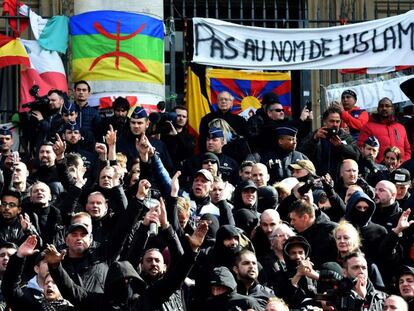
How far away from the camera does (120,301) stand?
18172 mm

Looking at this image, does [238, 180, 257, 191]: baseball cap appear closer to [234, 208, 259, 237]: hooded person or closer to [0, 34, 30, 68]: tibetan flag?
[234, 208, 259, 237]: hooded person

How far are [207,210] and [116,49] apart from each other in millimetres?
4354

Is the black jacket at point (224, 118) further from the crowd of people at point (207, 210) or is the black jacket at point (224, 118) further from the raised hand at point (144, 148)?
→ the raised hand at point (144, 148)

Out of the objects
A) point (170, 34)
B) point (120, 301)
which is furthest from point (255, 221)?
point (170, 34)

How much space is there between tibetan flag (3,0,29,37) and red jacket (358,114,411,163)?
4682 mm

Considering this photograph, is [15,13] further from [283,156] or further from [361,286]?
[361,286]

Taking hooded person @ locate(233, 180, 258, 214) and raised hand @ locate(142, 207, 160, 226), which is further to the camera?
hooded person @ locate(233, 180, 258, 214)

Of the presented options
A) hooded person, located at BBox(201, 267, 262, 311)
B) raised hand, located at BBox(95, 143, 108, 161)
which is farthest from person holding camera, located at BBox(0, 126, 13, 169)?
hooded person, located at BBox(201, 267, 262, 311)

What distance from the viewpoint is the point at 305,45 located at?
2538 cm

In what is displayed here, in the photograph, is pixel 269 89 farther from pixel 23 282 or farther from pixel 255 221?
pixel 23 282

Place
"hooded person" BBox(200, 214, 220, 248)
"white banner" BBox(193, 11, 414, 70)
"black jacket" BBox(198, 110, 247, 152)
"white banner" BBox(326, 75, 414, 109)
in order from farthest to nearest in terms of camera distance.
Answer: "white banner" BBox(326, 75, 414, 109) → "white banner" BBox(193, 11, 414, 70) → "black jacket" BBox(198, 110, 247, 152) → "hooded person" BBox(200, 214, 220, 248)

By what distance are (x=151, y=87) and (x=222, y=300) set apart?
21.9 ft

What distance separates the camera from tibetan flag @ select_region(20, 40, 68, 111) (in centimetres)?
2550

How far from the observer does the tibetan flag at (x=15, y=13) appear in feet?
85.5
